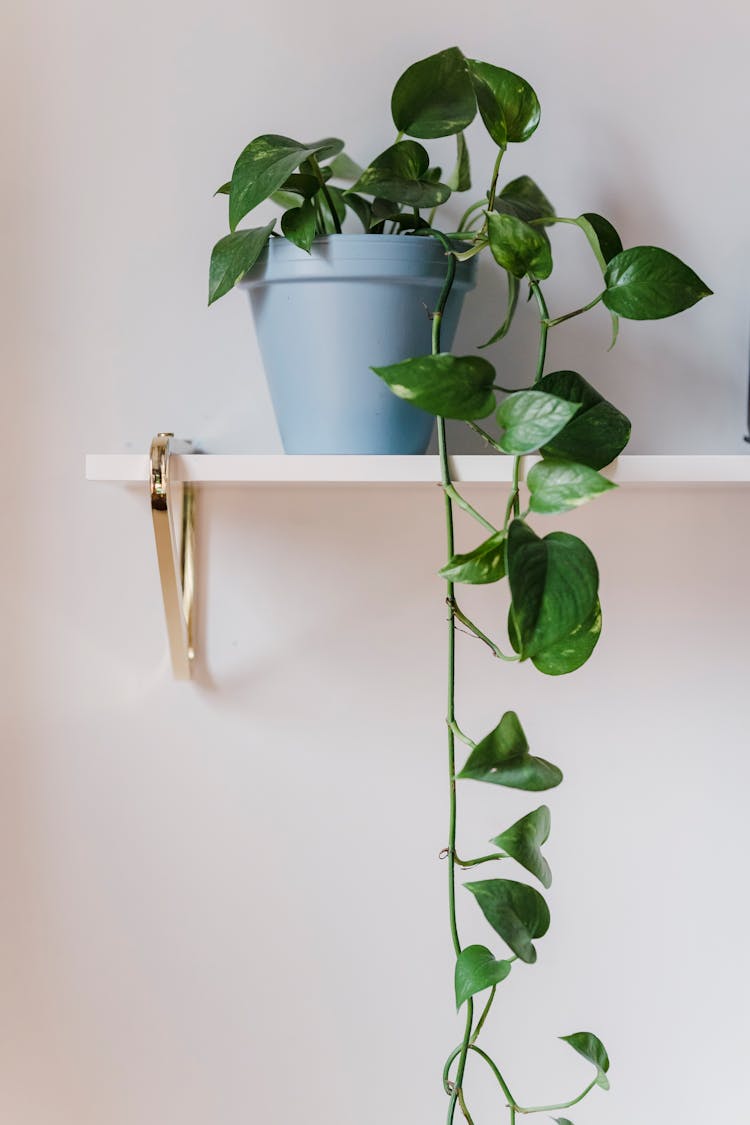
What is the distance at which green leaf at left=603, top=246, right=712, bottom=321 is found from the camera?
703 mm

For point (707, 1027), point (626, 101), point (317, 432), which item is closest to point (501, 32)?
point (626, 101)

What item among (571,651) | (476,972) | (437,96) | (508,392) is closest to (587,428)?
(508,392)

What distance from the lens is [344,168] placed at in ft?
2.76

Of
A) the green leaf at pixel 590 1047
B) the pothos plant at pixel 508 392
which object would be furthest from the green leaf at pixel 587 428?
the green leaf at pixel 590 1047

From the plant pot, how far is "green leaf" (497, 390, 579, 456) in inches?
4.9

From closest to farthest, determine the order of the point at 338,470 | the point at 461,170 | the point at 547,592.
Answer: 1. the point at 547,592
2. the point at 338,470
3. the point at 461,170

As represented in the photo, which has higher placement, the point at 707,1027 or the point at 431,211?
the point at 431,211

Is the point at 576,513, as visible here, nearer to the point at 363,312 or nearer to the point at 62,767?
the point at 363,312

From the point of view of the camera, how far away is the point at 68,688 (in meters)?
0.93

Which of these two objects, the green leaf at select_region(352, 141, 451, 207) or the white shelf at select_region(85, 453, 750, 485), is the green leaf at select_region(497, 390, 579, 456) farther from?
the green leaf at select_region(352, 141, 451, 207)

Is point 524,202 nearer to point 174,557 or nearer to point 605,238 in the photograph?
point 605,238

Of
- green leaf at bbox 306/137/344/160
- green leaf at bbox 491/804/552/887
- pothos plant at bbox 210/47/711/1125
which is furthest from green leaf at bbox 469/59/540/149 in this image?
green leaf at bbox 491/804/552/887

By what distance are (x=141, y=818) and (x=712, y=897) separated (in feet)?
1.86

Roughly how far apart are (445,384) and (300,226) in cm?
18
